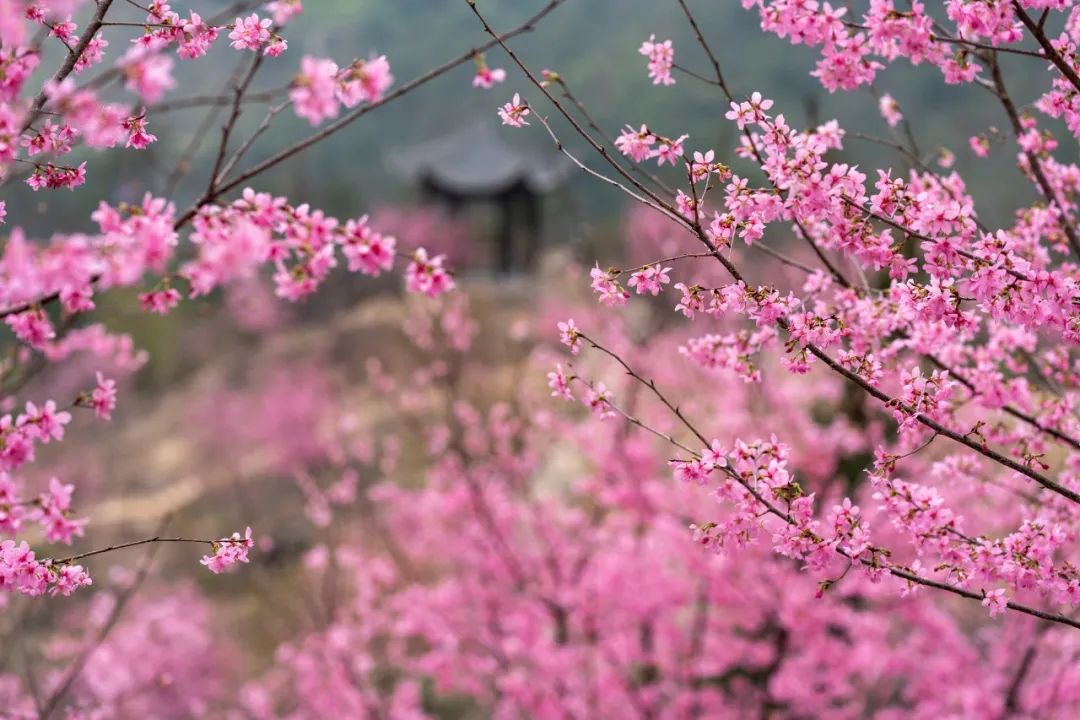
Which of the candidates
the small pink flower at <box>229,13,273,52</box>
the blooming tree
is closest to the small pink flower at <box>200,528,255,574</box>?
the blooming tree

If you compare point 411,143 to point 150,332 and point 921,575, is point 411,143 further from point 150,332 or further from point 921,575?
point 921,575

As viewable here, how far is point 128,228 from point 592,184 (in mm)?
29205

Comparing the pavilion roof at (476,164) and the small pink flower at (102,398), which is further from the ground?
the pavilion roof at (476,164)

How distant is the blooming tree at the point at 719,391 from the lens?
2.03m

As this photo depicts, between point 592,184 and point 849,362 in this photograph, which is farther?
point 592,184

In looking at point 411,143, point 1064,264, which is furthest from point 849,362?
point 411,143

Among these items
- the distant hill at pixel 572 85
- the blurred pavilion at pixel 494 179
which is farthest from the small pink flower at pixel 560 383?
the blurred pavilion at pixel 494 179

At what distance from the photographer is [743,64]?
2480 centimetres

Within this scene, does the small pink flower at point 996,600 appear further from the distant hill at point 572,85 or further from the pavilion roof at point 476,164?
the pavilion roof at point 476,164

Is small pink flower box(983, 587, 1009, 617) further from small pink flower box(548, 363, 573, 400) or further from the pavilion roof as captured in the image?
the pavilion roof

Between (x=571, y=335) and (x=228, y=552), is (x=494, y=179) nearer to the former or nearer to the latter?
(x=571, y=335)

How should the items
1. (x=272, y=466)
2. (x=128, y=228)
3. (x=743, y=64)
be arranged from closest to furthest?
(x=128, y=228) → (x=272, y=466) → (x=743, y=64)

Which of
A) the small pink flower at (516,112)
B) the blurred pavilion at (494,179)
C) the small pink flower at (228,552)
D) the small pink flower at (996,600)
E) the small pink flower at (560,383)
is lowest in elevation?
the small pink flower at (996,600)

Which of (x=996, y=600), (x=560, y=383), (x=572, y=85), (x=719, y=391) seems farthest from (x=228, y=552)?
(x=572, y=85)
